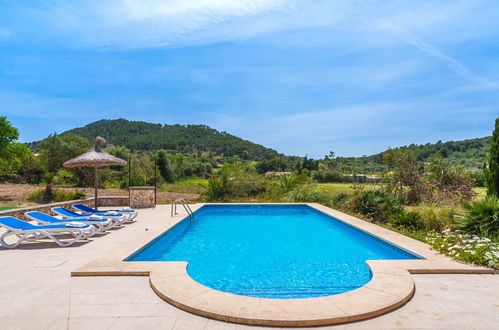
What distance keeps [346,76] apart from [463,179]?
7492mm

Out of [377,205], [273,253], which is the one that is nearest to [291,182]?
[377,205]

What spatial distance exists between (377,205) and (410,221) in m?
2.02

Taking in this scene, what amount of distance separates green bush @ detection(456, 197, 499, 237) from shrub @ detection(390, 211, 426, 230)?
152 cm

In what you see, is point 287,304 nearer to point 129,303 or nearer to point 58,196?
point 129,303

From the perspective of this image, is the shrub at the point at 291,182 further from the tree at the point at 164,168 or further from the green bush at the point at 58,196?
the tree at the point at 164,168

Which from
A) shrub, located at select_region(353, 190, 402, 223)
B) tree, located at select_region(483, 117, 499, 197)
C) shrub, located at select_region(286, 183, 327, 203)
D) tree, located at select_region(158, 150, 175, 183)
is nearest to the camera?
tree, located at select_region(483, 117, 499, 197)

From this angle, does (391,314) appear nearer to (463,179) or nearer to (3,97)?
(463,179)

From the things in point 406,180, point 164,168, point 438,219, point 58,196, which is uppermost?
point 164,168

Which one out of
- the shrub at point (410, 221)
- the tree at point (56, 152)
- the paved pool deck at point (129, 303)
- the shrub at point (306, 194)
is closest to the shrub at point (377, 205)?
the shrub at point (410, 221)

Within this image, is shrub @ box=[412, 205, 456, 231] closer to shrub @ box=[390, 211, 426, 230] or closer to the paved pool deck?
shrub @ box=[390, 211, 426, 230]

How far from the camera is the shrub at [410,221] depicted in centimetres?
809

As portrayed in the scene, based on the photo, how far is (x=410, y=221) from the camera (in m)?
8.30

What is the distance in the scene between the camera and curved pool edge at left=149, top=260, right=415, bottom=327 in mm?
2961

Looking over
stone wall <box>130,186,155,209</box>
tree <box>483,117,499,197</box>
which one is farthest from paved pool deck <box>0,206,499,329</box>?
stone wall <box>130,186,155,209</box>
